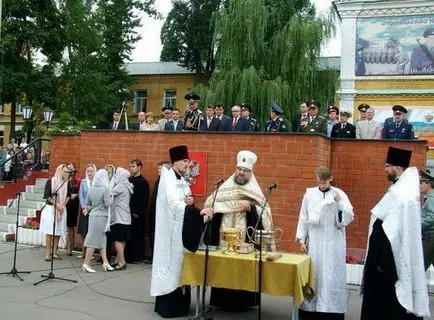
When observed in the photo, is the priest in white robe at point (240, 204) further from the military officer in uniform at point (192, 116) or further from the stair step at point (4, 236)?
the stair step at point (4, 236)

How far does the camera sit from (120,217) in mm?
10227

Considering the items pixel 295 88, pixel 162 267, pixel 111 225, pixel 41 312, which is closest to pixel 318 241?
pixel 162 267

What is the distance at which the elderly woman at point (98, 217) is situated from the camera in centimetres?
982

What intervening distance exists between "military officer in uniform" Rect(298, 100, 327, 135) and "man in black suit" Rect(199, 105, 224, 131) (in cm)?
169

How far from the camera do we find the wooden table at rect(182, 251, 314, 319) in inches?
242

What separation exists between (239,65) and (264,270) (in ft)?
60.9

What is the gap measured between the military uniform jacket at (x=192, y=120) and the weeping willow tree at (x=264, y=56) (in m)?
10.8

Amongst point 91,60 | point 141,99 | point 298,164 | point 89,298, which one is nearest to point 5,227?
point 89,298

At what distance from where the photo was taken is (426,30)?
24062 mm

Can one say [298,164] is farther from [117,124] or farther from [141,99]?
[141,99]

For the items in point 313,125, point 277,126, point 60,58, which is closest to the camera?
point 313,125

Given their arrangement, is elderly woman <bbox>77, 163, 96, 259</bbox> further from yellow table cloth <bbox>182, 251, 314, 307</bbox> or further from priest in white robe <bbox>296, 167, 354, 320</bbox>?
priest in white robe <bbox>296, 167, 354, 320</bbox>

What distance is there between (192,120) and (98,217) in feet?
10.8

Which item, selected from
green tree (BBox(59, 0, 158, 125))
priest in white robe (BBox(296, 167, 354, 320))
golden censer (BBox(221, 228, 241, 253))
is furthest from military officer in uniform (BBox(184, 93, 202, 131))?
green tree (BBox(59, 0, 158, 125))
